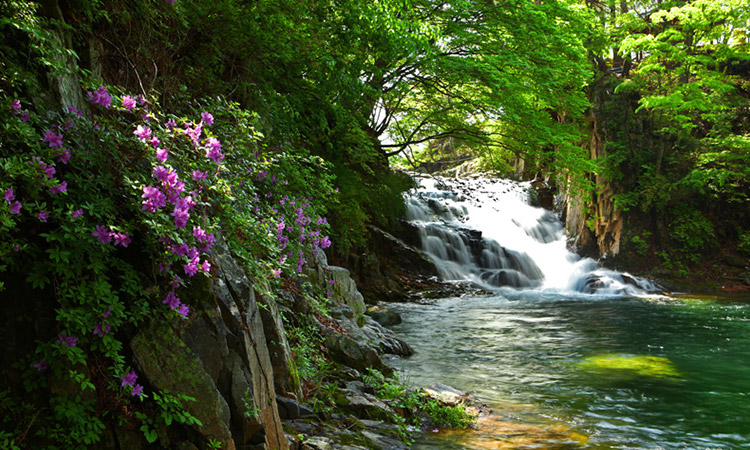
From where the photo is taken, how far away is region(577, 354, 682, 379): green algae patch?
768cm

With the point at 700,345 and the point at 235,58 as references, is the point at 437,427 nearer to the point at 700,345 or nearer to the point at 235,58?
the point at 235,58

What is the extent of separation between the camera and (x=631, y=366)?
26.5 feet

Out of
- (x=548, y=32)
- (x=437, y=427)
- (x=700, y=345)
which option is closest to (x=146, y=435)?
(x=437, y=427)

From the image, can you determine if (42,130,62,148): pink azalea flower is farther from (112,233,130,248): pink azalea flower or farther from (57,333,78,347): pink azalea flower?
(57,333,78,347): pink azalea flower

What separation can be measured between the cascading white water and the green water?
379 cm

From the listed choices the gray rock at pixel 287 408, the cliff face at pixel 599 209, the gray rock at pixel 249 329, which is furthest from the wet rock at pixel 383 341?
the cliff face at pixel 599 209

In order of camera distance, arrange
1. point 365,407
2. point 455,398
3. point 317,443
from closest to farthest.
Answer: point 317,443 < point 365,407 < point 455,398

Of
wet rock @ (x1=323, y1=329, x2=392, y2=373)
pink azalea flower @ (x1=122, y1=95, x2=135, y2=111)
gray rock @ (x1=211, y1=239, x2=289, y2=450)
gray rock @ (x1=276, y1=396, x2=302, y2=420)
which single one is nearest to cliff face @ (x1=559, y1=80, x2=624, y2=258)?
wet rock @ (x1=323, y1=329, x2=392, y2=373)

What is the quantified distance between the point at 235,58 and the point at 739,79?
2145 centimetres

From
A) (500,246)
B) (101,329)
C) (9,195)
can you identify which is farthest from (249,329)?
(500,246)

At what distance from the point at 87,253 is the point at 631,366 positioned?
807 centimetres

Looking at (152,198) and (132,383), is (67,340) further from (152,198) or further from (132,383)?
(152,198)

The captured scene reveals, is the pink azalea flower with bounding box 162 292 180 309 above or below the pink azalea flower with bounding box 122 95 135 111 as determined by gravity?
below

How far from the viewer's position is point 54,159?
2.65 m
